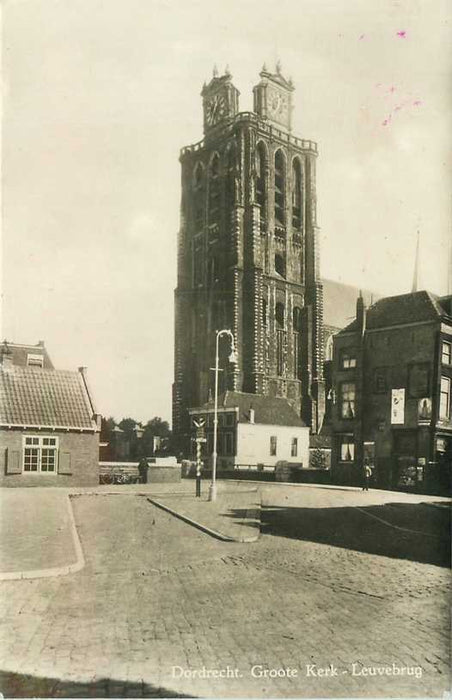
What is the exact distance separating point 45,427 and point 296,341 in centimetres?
3320

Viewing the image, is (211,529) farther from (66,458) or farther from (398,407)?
(398,407)

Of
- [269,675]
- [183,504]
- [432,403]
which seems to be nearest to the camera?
[269,675]

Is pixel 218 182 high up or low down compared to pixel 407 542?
up

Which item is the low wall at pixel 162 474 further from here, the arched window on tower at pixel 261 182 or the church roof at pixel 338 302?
the church roof at pixel 338 302

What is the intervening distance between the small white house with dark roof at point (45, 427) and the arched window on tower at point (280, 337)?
28.1 m

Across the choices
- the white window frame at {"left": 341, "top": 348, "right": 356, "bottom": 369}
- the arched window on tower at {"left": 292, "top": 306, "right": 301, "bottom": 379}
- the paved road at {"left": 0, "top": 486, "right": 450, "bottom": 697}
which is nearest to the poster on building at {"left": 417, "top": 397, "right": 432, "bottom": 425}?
the white window frame at {"left": 341, "top": 348, "right": 356, "bottom": 369}

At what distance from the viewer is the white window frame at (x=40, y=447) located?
2717 cm

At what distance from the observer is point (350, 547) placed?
12.6 m

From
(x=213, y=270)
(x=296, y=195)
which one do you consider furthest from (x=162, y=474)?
(x=296, y=195)

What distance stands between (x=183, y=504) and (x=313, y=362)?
37.3 meters

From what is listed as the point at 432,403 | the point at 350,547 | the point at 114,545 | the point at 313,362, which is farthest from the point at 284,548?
the point at 313,362

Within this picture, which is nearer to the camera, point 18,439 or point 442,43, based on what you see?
point 442,43

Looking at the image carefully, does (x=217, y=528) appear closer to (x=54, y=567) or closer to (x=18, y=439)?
(x=54, y=567)

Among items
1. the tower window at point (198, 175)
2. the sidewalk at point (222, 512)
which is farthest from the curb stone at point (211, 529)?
the tower window at point (198, 175)
